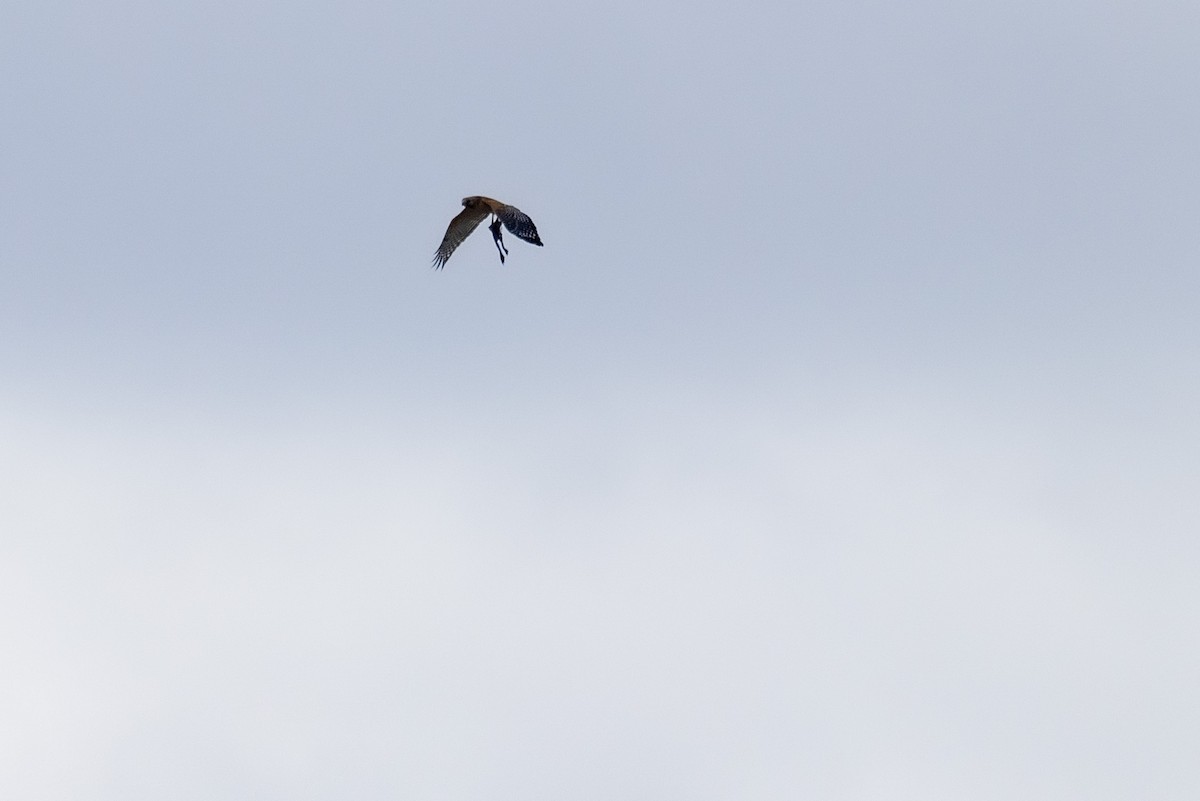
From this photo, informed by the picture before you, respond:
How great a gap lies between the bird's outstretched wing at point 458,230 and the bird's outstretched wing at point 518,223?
1.78 metres

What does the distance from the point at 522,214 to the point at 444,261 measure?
169 inches

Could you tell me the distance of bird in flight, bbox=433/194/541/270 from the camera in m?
52.5

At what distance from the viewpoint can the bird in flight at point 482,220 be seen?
52500 millimetres

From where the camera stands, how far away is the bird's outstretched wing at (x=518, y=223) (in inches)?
2060

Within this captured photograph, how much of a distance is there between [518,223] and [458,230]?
3.82 meters

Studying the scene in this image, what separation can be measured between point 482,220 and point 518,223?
3378mm

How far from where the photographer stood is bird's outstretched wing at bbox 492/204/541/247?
5231cm

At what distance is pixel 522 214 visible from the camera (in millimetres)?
52656

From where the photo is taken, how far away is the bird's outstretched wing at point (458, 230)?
55269 millimetres

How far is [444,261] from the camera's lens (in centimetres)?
5597

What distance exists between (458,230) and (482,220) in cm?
81

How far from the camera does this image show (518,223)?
52719 millimetres

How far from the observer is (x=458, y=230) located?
56.0 m
